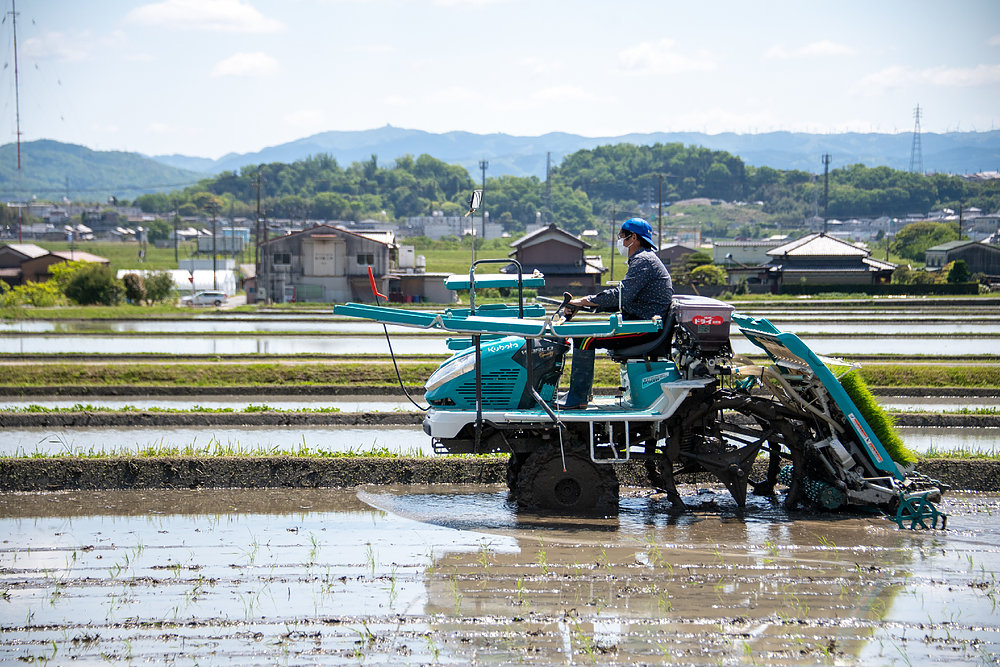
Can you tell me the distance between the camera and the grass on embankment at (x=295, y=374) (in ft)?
51.6

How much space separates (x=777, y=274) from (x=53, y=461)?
168 ft

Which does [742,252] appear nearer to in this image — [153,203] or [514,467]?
[514,467]

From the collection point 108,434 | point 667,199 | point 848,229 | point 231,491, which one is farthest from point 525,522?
point 667,199

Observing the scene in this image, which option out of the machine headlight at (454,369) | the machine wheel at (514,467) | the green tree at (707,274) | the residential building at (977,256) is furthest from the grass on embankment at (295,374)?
the residential building at (977,256)

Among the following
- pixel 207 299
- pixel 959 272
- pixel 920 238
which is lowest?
pixel 207 299

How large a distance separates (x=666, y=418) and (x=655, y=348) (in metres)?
0.64

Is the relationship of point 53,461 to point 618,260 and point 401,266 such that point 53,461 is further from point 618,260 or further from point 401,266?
point 618,260

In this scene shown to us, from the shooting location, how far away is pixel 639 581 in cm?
559

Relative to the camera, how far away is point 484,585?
557 cm

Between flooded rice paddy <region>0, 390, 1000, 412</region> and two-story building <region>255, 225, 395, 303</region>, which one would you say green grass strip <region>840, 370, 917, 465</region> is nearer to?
flooded rice paddy <region>0, 390, 1000, 412</region>

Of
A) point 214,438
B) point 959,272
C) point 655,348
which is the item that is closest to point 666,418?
point 655,348

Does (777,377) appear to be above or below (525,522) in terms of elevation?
above

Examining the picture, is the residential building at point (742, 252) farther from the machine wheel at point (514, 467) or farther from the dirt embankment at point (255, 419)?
the machine wheel at point (514, 467)

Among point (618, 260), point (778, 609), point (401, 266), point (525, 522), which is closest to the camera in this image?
point (778, 609)
